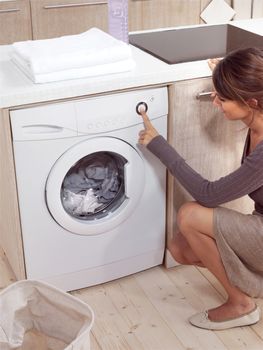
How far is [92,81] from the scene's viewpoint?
204cm

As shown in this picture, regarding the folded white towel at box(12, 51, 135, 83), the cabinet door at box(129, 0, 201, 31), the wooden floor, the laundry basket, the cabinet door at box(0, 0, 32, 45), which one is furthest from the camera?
the cabinet door at box(129, 0, 201, 31)

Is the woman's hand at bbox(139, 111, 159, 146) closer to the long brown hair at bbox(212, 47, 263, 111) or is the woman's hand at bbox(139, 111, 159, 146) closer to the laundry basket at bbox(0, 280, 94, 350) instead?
the long brown hair at bbox(212, 47, 263, 111)

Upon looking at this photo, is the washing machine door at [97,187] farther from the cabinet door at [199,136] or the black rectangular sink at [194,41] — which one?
the black rectangular sink at [194,41]

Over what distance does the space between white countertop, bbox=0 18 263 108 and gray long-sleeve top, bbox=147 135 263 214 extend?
21 cm


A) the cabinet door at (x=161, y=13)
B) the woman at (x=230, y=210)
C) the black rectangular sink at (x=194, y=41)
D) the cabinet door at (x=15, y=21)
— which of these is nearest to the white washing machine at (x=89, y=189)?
the woman at (x=230, y=210)

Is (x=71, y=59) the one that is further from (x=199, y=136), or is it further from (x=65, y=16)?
(x=65, y=16)

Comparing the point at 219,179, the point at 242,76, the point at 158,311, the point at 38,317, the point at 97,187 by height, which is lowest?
the point at 158,311

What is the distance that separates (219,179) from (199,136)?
308 millimetres

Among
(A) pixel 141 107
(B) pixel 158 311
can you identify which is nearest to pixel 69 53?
(A) pixel 141 107

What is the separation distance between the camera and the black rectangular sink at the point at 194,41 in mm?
2299

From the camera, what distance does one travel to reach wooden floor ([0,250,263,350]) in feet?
6.95

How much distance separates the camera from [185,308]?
2291mm

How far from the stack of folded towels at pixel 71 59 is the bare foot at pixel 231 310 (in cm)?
90

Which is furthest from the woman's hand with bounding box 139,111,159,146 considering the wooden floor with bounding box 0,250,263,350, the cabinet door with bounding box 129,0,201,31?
the cabinet door with bounding box 129,0,201,31
